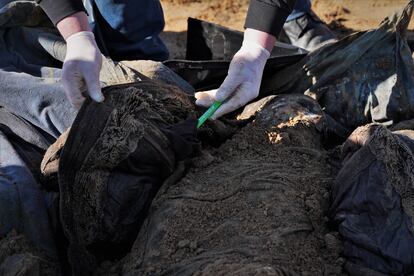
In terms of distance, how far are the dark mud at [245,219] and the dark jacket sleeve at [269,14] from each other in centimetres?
41

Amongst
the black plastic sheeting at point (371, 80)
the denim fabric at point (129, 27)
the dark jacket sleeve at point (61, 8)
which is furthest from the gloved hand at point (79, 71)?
the black plastic sheeting at point (371, 80)

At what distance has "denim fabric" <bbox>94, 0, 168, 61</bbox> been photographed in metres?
2.39

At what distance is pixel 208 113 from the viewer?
165 cm

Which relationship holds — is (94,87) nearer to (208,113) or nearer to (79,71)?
(79,71)

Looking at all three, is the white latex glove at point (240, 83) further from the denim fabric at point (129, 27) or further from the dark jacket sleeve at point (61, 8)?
the denim fabric at point (129, 27)

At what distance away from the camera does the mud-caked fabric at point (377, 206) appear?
4.01ft

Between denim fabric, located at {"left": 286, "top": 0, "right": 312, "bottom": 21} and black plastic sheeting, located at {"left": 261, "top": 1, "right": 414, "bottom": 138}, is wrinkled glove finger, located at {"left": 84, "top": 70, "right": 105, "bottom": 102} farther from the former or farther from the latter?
denim fabric, located at {"left": 286, "top": 0, "right": 312, "bottom": 21}

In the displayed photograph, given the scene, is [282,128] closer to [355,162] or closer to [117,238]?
[355,162]

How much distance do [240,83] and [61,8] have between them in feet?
1.99

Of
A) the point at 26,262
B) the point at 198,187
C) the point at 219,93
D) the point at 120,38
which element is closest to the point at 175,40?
the point at 120,38

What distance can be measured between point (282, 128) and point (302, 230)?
474 millimetres

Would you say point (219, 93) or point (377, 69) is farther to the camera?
point (377, 69)

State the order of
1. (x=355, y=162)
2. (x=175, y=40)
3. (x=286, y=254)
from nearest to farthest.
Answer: (x=286, y=254) < (x=355, y=162) < (x=175, y=40)

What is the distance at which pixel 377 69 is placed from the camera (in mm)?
2061
